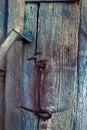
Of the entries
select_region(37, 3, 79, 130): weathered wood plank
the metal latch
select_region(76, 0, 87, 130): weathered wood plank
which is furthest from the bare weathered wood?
select_region(76, 0, 87, 130): weathered wood plank

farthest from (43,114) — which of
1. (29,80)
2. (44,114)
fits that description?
(29,80)

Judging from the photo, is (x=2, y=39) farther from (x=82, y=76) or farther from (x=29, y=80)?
(x=82, y=76)

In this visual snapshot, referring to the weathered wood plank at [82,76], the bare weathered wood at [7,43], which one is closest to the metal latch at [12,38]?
the bare weathered wood at [7,43]

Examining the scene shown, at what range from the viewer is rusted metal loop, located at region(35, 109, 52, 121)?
1151 millimetres

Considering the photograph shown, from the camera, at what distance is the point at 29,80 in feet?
3.81

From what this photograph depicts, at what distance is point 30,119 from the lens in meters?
1.18

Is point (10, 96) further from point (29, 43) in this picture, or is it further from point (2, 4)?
point (2, 4)

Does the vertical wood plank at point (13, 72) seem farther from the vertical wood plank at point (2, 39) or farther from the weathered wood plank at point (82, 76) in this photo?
the weathered wood plank at point (82, 76)

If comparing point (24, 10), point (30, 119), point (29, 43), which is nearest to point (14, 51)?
point (29, 43)

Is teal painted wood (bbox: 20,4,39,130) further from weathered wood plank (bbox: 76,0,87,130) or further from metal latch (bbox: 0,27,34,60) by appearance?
weathered wood plank (bbox: 76,0,87,130)

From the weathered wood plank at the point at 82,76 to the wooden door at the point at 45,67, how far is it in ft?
0.06

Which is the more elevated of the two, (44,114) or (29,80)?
(29,80)

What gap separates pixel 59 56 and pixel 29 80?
0.54ft

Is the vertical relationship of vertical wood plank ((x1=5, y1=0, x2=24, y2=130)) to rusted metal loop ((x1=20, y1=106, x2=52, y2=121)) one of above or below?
above
